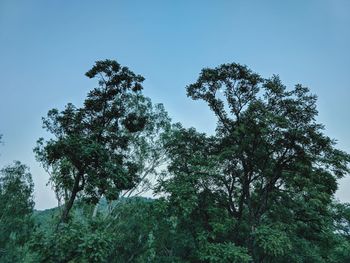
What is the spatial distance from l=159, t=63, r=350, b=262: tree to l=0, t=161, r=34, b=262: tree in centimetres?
1958

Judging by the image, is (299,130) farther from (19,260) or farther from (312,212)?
(19,260)

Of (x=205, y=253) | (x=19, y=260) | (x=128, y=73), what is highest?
(x=128, y=73)

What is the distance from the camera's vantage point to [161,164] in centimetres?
2797

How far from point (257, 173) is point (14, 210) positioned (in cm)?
2612

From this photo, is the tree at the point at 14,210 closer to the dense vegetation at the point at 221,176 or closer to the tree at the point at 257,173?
the dense vegetation at the point at 221,176

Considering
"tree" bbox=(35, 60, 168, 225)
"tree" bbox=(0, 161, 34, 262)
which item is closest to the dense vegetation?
"tree" bbox=(35, 60, 168, 225)

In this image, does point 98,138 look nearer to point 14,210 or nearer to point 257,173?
point 257,173

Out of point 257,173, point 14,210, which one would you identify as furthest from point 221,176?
point 14,210

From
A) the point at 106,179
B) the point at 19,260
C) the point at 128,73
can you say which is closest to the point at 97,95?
the point at 128,73

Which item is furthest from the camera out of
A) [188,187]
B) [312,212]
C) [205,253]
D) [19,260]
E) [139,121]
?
[19,260]

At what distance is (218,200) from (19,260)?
26483mm

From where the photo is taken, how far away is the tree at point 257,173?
56.8 feet

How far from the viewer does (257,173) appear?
21312mm

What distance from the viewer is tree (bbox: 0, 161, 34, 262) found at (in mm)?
30078
